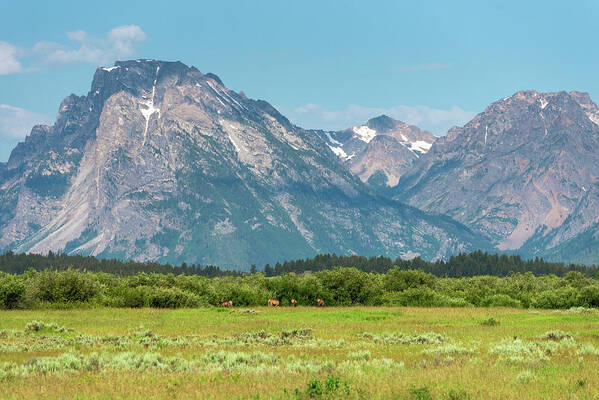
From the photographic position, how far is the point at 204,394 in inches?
872

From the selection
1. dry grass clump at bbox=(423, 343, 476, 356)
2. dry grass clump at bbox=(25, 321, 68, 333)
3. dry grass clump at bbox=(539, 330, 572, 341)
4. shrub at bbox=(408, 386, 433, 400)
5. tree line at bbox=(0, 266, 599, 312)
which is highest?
tree line at bbox=(0, 266, 599, 312)

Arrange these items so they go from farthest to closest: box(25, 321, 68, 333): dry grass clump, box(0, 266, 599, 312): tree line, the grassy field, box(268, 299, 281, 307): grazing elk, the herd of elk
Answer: box(268, 299, 281, 307): grazing elk
the herd of elk
box(0, 266, 599, 312): tree line
box(25, 321, 68, 333): dry grass clump
the grassy field

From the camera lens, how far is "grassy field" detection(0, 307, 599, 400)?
22609 mm

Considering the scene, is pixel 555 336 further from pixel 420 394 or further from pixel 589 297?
pixel 589 297

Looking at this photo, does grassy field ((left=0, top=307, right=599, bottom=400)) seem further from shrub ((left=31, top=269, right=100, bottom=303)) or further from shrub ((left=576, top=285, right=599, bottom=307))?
shrub ((left=576, top=285, right=599, bottom=307))

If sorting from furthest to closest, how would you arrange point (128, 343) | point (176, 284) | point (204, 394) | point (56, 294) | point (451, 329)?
point (176, 284) < point (56, 294) < point (451, 329) < point (128, 343) < point (204, 394)

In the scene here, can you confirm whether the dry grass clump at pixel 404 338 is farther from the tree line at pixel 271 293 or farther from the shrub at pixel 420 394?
the tree line at pixel 271 293

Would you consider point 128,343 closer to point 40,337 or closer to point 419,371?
point 40,337

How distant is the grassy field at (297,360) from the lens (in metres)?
22.6

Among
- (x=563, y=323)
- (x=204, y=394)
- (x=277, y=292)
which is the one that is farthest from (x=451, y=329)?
(x=277, y=292)

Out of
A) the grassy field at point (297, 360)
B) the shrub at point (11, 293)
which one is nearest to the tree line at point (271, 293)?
the shrub at point (11, 293)

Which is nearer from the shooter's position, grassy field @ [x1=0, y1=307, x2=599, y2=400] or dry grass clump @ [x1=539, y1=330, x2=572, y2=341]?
grassy field @ [x1=0, y1=307, x2=599, y2=400]

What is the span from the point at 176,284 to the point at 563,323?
45174mm

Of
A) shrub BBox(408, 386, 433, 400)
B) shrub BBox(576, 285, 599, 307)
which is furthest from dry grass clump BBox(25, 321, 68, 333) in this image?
shrub BBox(576, 285, 599, 307)
